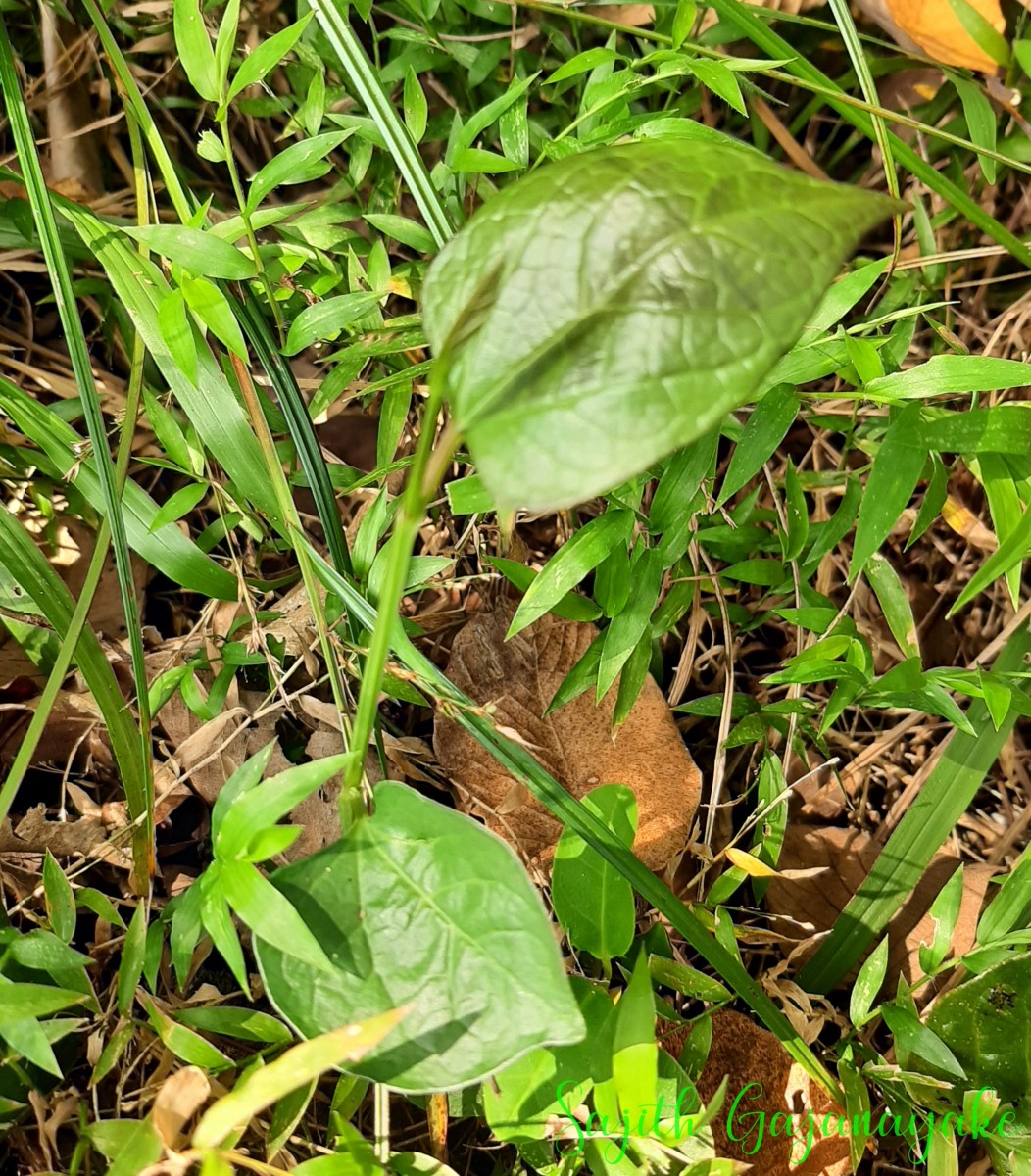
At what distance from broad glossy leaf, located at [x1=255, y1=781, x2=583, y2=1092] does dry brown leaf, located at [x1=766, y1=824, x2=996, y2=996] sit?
1.94 feet

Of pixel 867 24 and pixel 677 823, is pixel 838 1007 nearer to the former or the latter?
pixel 677 823

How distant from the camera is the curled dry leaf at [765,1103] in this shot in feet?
3.42

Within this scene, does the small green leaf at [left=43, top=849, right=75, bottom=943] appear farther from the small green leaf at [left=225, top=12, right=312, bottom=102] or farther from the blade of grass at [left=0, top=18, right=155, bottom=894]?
the small green leaf at [left=225, top=12, right=312, bottom=102]

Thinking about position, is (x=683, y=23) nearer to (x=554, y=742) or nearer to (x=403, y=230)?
(x=403, y=230)

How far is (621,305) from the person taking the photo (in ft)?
1.91

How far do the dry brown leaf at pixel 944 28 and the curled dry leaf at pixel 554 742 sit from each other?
98cm

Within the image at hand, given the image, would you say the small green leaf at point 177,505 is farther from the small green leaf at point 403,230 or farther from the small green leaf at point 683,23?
the small green leaf at point 683,23

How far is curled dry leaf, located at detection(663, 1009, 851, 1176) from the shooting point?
3.42 ft

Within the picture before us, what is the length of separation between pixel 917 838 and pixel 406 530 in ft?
2.80

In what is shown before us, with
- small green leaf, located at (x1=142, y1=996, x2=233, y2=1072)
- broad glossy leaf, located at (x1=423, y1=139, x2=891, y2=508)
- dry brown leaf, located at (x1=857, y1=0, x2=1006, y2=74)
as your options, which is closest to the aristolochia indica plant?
broad glossy leaf, located at (x1=423, y1=139, x2=891, y2=508)

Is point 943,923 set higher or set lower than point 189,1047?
lower

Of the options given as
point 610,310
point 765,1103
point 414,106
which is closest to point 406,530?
point 610,310

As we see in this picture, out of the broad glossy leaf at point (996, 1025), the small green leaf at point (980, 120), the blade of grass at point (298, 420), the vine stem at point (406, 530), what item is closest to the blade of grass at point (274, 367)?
the blade of grass at point (298, 420)

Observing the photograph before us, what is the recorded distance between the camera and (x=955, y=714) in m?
1.05
